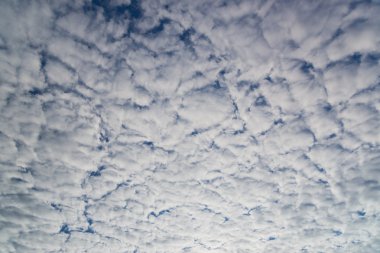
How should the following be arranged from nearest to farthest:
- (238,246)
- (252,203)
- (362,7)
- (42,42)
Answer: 1. (362,7)
2. (42,42)
3. (252,203)
4. (238,246)

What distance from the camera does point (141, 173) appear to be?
6918mm

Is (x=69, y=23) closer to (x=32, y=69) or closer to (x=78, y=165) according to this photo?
(x=32, y=69)

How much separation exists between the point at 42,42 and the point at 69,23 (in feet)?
2.34

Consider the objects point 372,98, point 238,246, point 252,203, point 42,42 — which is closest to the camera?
point 42,42

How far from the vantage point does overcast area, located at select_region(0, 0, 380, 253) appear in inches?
176

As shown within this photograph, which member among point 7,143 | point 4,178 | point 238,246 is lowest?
point 238,246

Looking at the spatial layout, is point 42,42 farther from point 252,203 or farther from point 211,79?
point 252,203

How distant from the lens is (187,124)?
236 inches

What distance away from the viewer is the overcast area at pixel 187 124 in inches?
176

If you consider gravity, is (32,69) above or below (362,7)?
below

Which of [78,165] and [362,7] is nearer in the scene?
[362,7]

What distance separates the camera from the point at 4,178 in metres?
6.89

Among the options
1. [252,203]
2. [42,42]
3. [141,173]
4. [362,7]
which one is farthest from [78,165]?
[362,7]

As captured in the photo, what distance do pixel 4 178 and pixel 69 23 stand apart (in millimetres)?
5113
